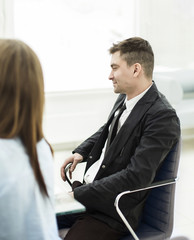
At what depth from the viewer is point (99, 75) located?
488 centimetres

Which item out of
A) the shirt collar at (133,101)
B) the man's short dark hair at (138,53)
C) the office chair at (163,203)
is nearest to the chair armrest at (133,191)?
the office chair at (163,203)

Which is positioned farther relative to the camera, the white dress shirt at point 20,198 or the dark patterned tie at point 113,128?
the dark patterned tie at point 113,128

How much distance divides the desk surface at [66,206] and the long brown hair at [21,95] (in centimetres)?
27

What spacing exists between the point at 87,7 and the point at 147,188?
337cm

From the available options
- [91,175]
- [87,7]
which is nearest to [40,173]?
[91,175]

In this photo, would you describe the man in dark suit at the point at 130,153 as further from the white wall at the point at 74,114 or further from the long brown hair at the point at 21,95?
the white wall at the point at 74,114

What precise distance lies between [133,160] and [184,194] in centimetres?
180

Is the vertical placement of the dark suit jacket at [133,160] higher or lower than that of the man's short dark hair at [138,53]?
lower

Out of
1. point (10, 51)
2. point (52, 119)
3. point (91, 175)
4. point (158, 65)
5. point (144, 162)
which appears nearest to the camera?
point (10, 51)

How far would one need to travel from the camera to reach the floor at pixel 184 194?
2.64 metres

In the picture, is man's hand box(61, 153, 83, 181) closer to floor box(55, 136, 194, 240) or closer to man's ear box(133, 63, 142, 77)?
floor box(55, 136, 194, 240)

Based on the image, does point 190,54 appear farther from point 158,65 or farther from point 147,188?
point 147,188

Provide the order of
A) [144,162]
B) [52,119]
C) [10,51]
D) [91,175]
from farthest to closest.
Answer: [52,119], [91,175], [144,162], [10,51]

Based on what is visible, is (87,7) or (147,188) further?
(87,7)
